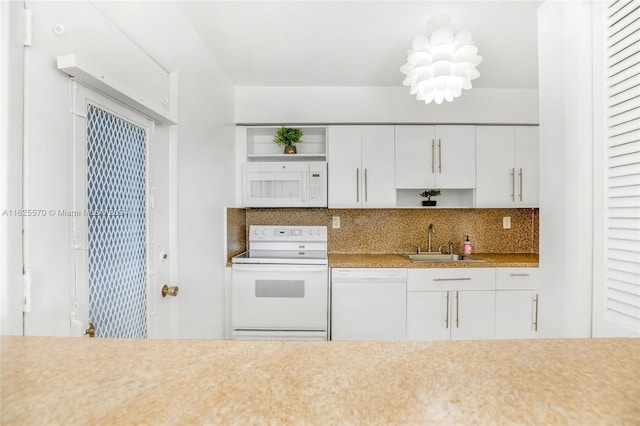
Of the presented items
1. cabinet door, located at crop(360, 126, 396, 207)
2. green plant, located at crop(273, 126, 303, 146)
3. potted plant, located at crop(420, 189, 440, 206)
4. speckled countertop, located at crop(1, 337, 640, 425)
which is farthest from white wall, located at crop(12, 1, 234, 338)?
potted plant, located at crop(420, 189, 440, 206)

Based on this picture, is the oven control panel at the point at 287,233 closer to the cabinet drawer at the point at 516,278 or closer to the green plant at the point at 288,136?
the green plant at the point at 288,136

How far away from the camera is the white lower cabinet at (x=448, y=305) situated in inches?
103

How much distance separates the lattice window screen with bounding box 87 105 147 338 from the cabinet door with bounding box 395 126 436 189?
2148 mm

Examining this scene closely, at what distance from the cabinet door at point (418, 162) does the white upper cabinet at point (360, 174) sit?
3.3 inches

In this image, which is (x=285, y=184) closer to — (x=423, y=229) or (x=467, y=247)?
(x=423, y=229)

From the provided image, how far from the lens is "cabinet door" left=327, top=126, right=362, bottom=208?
9.57ft

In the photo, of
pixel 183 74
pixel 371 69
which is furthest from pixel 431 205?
pixel 183 74

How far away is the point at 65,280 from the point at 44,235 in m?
0.18

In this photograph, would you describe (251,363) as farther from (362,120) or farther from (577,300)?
(362,120)

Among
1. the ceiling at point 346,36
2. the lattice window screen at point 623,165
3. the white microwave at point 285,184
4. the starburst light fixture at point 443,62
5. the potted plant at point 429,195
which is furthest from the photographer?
the potted plant at point 429,195

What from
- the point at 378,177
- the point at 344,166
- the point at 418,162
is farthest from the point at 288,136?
the point at 418,162

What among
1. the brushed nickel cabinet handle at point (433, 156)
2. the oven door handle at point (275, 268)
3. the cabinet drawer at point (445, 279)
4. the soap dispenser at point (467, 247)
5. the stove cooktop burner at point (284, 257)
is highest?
the brushed nickel cabinet handle at point (433, 156)

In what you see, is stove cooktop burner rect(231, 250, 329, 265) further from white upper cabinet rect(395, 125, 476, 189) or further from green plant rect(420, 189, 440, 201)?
green plant rect(420, 189, 440, 201)

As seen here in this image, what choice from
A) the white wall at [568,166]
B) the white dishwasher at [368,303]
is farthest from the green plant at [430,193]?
the white wall at [568,166]
